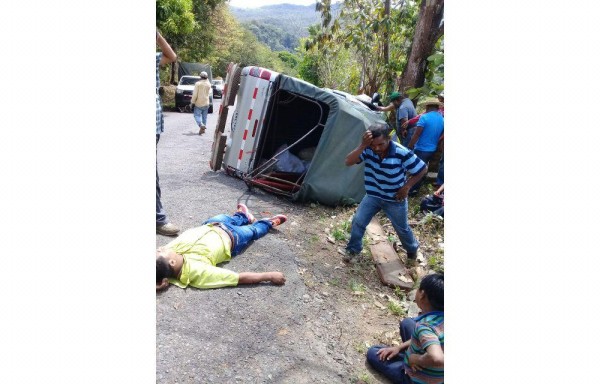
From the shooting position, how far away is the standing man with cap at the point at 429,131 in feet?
21.1

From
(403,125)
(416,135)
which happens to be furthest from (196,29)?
(416,135)

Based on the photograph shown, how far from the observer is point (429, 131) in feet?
21.3

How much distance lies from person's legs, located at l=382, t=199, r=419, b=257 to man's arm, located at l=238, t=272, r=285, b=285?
1.33m

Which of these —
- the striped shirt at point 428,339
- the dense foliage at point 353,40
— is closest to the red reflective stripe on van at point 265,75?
the dense foliage at point 353,40

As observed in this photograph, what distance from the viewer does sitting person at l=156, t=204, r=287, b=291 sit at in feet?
10.5

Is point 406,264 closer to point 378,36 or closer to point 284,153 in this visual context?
point 284,153

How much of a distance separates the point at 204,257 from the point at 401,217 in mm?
2003

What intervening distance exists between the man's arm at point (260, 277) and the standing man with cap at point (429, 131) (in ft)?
12.4

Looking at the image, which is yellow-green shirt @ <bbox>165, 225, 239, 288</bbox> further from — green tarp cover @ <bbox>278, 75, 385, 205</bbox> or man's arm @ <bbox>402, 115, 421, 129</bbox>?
man's arm @ <bbox>402, 115, 421, 129</bbox>

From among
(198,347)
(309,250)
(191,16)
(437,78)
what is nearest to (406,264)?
(309,250)

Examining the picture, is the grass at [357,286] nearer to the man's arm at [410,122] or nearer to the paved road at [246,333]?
the paved road at [246,333]

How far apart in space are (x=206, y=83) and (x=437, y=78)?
5.86m

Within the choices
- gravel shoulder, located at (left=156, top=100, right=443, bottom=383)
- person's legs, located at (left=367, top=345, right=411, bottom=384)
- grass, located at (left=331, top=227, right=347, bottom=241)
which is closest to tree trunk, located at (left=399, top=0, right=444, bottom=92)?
gravel shoulder, located at (left=156, top=100, right=443, bottom=383)

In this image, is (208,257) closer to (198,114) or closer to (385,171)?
(385,171)
